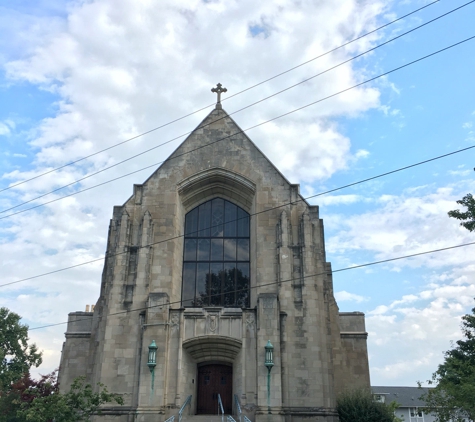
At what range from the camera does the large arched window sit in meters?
23.4

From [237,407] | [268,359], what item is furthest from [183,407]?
[268,359]

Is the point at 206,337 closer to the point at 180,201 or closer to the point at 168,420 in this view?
the point at 168,420

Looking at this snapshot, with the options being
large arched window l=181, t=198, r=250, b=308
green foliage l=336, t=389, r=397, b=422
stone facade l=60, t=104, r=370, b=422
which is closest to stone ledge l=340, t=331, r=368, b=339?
stone facade l=60, t=104, r=370, b=422

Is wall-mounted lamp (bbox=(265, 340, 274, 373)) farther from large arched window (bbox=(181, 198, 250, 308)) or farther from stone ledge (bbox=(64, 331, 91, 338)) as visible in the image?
stone ledge (bbox=(64, 331, 91, 338))

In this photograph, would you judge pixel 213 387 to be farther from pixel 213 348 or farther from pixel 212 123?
pixel 212 123

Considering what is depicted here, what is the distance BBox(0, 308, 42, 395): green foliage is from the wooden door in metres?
20.5

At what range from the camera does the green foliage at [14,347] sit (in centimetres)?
3744

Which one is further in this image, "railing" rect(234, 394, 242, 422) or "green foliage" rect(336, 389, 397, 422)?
"green foliage" rect(336, 389, 397, 422)

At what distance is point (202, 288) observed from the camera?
2362cm

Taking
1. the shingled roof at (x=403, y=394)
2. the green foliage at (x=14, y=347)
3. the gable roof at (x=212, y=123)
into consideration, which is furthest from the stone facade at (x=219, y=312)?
the shingled roof at (x=403, y=394)

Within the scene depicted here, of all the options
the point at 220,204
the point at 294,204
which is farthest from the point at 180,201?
the point at 294,204

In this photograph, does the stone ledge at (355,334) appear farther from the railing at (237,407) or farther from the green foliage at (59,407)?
the green foliage at (59,407)

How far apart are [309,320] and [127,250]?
8885mm

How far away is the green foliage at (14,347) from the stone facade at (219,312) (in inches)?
683
